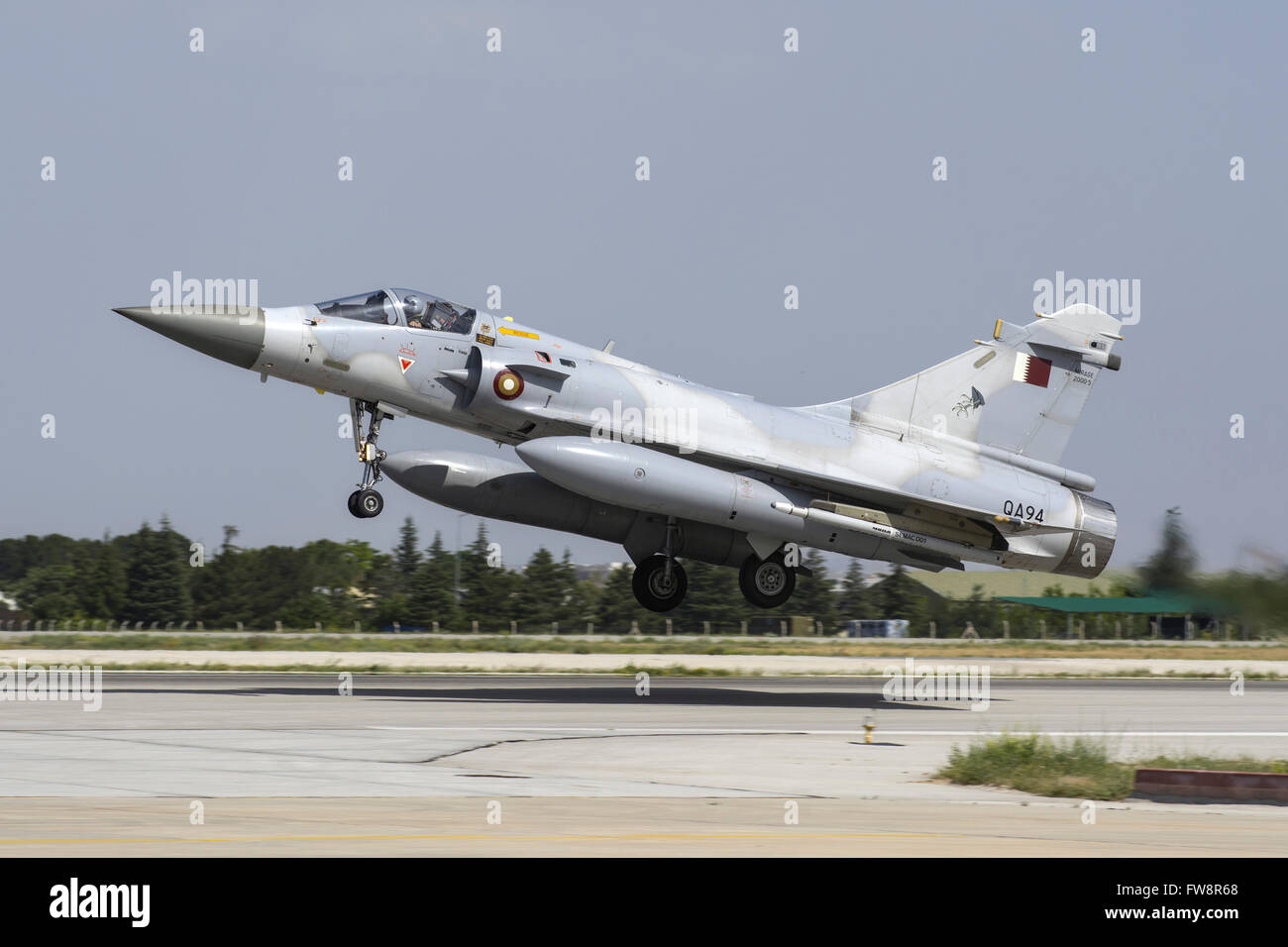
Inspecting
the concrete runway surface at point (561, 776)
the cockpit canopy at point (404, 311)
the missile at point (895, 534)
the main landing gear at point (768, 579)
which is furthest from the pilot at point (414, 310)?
the main landing gear at point (768, 579)

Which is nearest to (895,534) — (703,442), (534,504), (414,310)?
(703,442)

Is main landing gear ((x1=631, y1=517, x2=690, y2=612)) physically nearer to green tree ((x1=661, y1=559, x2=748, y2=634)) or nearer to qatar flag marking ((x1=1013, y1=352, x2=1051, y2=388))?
qatar flag marking ((x1=1013, y1=352, x2=1051, y2=388))

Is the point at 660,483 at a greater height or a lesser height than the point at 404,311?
lesser

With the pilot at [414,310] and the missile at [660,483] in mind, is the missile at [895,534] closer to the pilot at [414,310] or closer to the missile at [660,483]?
the missile at [660,483]

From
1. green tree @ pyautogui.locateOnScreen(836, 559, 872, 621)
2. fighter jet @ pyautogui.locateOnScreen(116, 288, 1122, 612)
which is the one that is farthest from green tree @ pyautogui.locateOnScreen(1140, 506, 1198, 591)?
green tree @ pyautogui.locateOnScreen(836, 559, 872, 621)

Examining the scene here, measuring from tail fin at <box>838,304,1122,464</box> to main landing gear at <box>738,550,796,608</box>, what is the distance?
299cm

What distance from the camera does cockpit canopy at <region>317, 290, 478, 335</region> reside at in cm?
2106

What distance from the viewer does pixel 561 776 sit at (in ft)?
42.1

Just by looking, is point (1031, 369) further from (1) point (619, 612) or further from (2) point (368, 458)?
(1) point (619, 612)

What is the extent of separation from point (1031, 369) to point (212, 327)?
14.1 metres

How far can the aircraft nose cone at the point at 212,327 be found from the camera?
19.8 meters

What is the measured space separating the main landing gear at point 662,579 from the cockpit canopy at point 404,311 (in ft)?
16.5
